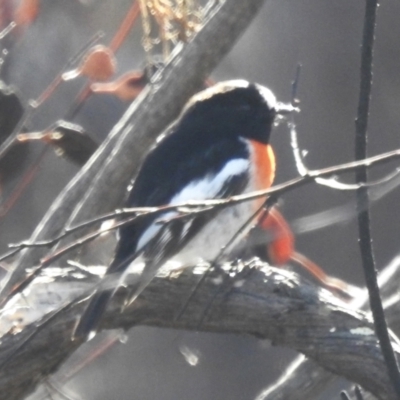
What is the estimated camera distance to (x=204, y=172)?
8.54 feet

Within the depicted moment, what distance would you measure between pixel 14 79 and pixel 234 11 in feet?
5.28

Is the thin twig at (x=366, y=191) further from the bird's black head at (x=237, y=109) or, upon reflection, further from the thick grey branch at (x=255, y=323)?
the bird's black head at (x=237, y=109)

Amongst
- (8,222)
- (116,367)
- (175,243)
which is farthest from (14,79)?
(175,243)

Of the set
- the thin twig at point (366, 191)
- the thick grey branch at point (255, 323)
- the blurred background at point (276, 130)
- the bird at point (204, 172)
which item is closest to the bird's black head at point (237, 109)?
the bird at point (204, 172)

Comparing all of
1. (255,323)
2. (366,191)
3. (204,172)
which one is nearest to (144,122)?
(204,172)

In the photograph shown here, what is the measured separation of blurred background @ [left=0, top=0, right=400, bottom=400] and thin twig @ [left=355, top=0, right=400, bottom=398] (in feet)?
7.96

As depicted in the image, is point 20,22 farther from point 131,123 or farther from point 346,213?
point 346,213

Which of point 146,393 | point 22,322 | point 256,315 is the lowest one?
point 146,393

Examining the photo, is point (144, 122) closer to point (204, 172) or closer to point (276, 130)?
point (204, 172)

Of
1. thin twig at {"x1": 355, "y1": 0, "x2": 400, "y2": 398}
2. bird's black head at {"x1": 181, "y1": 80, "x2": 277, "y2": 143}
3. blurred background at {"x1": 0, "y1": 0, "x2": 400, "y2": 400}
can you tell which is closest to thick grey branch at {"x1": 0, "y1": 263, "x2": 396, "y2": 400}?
thin twig at {"x1": 355, "y1": 0, "x2": 400, "y2": 398}

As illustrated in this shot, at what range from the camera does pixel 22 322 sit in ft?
6.63

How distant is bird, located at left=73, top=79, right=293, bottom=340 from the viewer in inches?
94.3

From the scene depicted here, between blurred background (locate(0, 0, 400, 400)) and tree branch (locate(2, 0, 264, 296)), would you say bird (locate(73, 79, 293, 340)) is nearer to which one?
tree branch (locate(2, 0, 264, 296))

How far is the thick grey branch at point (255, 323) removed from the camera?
1.98 m
